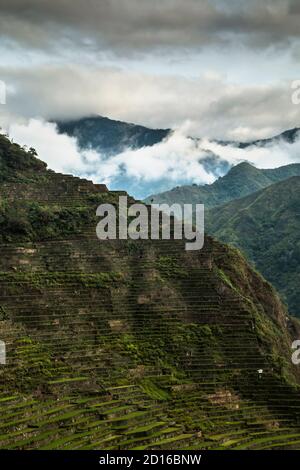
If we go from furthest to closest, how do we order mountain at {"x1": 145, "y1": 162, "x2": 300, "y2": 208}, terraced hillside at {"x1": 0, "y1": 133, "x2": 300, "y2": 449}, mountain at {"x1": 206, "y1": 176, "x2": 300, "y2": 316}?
mountain at {"x1": 145, "y1": 162, "x2": 300, "y2": 208}, mountain at {"x1": 206, "y1": 176, "x2": 300, "y2": 316}, terraced hillside at {"x1": 0, "y1": 133, "x2": 300, "y2": 449}

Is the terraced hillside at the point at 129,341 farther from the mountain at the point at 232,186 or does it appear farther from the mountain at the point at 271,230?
the mountain at the point at 232,186

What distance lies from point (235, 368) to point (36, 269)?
11.2 metres

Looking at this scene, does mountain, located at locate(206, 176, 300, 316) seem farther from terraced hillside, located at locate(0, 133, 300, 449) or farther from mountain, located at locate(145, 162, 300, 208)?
terraced hillside, located at locate(0, 133, 300, 449)

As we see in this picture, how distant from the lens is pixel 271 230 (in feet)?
293

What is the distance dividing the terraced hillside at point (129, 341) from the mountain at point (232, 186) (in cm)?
8951

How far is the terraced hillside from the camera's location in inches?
868

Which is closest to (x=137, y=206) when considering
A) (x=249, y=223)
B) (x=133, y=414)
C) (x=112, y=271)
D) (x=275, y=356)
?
(x=112, y=271)

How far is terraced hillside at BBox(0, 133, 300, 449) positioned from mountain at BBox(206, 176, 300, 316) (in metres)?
36.7
